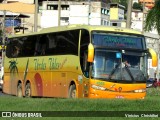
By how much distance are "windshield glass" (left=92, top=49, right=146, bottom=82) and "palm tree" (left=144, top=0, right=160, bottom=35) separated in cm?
1873

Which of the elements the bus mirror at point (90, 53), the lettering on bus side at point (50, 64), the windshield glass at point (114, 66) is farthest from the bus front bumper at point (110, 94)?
the lettering on bus side at point (50, 64)

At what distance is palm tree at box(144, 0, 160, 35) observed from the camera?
42250 mm

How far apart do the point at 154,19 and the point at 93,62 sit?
20.3 meters

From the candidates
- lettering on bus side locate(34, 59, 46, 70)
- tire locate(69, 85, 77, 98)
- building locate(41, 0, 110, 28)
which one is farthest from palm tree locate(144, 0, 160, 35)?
building locate(41, 0, 110, 28)

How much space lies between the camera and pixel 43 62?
28812mm

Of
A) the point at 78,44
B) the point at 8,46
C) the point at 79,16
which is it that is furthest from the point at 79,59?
the point at 79,16

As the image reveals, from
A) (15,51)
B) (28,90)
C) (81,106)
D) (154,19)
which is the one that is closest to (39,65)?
(28,90)

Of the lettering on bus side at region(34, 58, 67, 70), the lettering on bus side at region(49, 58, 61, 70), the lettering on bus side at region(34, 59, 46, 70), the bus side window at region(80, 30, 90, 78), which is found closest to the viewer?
the bus side window at region(80, 30, 90, 78)

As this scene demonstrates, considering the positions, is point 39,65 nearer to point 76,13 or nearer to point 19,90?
point 19,90

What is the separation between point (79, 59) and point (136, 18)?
110 m

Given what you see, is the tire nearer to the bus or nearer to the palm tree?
the bus

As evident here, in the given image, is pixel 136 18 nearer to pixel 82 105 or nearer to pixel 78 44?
pixel 78 44

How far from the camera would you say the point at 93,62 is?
23.6m

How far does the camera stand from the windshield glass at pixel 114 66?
2369cm
